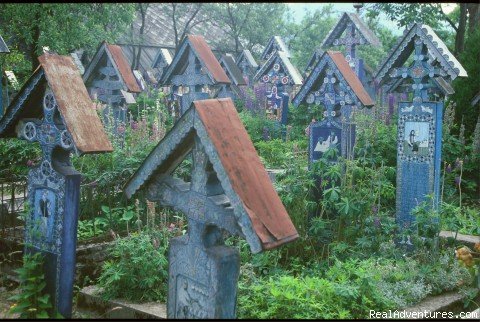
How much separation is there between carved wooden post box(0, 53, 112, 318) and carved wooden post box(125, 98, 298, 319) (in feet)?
2.87

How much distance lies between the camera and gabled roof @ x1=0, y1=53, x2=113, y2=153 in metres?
5.48

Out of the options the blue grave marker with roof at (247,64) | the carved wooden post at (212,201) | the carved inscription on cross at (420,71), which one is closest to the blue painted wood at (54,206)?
the carved wooden post at (212,201)

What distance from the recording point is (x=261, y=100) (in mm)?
17125

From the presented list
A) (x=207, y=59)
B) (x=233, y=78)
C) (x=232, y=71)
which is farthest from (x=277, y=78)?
(x=207, y=59)

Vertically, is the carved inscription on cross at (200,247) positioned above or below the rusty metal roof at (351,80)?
below

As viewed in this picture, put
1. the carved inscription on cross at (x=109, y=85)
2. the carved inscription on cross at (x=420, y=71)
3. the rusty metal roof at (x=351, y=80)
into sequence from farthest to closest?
the carved inscription on cross at (x=109, y=85)
the rusty metal roof at (x=351, y=80)
the carved inscription on cross at (x=420, y=71)

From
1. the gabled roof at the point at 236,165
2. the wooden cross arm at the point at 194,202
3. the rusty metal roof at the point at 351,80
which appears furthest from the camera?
the rusty metal roof at the point at 351,80

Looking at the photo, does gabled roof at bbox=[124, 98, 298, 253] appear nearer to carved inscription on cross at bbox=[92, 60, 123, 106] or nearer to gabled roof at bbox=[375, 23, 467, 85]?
gabled roof at bbox=[375, 23, 467, 85]

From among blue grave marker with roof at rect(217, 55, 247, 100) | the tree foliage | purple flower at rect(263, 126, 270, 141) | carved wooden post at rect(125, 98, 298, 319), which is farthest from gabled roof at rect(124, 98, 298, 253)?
blue grave marker with roof at rect(217, 55, 247, 100)

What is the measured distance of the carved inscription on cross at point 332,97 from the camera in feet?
28.5

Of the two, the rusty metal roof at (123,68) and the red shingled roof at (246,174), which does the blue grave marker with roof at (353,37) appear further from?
the red shingled roof at (246,174)

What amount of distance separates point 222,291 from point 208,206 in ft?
1.95

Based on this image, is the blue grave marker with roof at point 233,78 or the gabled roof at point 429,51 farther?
the blue grave marker with roof at point 233,78

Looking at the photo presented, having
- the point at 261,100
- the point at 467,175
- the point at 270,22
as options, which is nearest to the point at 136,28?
the point at 270,22
